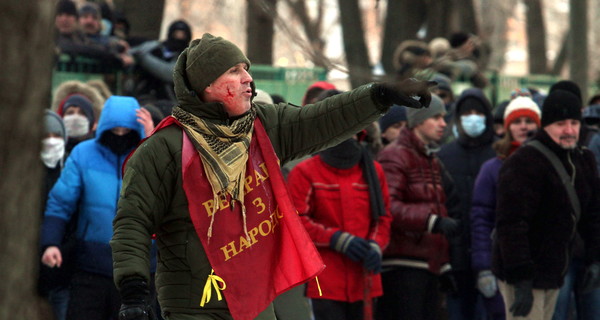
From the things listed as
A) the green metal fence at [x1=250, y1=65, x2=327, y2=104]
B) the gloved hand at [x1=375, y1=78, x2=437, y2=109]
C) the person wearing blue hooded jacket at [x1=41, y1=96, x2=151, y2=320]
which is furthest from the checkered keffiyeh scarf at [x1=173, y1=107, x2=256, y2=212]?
the green metal fence at [x1=250, y1=65, x2=327, y2=104]

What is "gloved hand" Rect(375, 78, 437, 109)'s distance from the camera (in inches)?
203

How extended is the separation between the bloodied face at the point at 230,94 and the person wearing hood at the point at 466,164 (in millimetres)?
4177

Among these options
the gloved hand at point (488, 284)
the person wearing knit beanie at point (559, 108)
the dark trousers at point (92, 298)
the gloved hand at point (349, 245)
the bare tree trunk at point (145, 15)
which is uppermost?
the bare tree trunk at point (145, 15)

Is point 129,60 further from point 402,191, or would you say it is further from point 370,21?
point 370,21

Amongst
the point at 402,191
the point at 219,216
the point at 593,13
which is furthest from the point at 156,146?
the point at 593,13

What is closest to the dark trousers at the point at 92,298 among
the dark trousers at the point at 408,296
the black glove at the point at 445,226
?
the dark trousers at the point at 408,296

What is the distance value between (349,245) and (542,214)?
129cm

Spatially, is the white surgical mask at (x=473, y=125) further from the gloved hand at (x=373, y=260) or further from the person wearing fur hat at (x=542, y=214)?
the gloved hand at (x=373, y=260)

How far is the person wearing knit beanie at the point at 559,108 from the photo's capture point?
8.47 m

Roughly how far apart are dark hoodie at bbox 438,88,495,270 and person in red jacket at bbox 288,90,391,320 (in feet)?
3.84

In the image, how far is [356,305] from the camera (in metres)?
8.42

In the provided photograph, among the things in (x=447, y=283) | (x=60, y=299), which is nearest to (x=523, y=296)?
(x=447, y=283)

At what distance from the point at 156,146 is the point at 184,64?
1.48 ft

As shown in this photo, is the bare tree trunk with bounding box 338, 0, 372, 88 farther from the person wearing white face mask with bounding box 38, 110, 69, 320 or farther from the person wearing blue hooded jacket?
the person wearing blue hooded jacket
